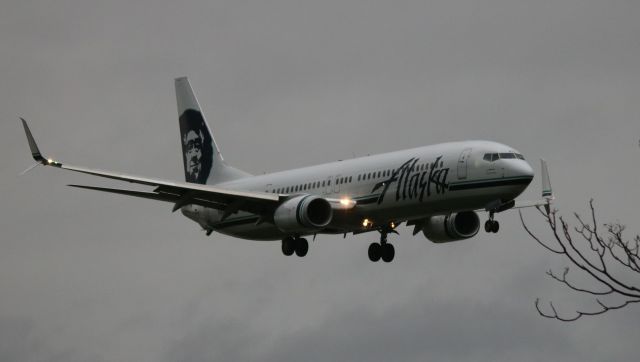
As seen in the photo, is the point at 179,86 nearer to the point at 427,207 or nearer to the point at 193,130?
the point at 193,130

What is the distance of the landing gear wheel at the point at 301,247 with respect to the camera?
5728 cm

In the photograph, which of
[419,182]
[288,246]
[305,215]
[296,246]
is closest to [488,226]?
[419,182]

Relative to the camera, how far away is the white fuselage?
163 feet

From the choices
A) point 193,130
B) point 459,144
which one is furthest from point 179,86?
point 459,144

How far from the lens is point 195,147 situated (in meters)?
73.2

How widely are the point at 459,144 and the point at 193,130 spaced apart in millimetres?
26723

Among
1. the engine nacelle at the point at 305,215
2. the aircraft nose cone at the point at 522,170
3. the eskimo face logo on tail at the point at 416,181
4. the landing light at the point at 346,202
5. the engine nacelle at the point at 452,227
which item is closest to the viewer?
the aircraft nose cone at the point at 522,170

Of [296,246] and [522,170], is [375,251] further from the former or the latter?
[522,170]

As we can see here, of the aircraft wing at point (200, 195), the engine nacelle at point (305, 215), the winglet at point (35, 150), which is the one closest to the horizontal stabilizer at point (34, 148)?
the winglet at point (35, 150)

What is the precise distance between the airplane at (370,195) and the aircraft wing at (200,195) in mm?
48

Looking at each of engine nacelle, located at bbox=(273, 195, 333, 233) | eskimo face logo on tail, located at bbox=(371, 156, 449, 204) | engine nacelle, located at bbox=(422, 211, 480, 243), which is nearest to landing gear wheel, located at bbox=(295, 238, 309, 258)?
engine nacelle, located at bbox=(273, 195, 333, 233)

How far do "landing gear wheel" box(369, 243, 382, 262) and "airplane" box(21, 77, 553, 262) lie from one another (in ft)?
0.17

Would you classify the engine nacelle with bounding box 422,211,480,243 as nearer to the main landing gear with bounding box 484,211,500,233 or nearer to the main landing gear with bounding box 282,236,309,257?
the main landing gear with bounding box 282,236,309,257

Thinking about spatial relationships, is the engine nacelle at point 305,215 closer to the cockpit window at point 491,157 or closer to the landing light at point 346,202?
the landing light at point 346,202
